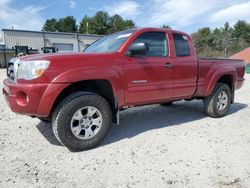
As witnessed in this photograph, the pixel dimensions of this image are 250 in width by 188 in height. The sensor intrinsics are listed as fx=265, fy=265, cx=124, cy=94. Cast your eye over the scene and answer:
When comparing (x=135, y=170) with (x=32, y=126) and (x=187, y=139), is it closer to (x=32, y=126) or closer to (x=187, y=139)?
(x=187, y=139)

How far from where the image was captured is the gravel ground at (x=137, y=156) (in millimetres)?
3242

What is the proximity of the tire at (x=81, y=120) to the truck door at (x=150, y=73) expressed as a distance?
573 millimetres

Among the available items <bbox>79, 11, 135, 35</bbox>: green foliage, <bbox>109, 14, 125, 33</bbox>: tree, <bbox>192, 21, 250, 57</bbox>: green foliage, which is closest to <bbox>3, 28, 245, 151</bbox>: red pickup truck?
<bbox>192, 21, 250, 57</bbox>: green foliage

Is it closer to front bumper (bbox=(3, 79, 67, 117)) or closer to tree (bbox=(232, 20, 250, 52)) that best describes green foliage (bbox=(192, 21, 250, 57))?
tree (bbox=(232, 20, 250, 52))

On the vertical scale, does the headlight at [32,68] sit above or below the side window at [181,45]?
below

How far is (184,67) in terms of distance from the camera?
5.32 m

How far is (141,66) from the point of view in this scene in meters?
4.58

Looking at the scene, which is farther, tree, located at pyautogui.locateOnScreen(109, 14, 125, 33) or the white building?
tree, located at pyautogui.locateOnScreen(109, 14, 125, 33)

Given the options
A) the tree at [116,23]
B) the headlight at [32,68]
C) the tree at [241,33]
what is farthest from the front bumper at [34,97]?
the tree at [116,23]

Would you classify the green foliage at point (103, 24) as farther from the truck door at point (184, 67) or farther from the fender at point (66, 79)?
the fender at point (66, 79)

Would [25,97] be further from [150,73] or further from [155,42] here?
[155,42]

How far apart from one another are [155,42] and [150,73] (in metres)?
0.70

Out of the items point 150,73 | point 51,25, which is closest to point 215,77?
point 150,73

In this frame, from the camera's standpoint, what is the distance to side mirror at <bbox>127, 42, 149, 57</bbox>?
4303 millimetres
